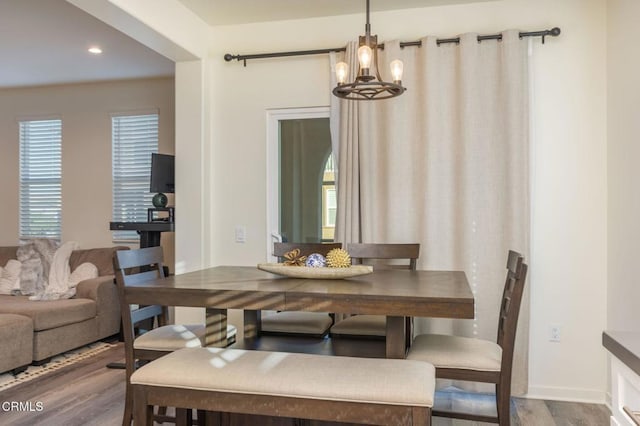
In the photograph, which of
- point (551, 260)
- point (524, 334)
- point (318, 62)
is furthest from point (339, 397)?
point (318, 62)

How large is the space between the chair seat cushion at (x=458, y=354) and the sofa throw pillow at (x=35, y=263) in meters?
3.77

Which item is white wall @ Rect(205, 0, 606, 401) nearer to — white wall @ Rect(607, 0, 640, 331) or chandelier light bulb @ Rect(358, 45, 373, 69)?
white wall @ Rect(607, 0, 640, 331)

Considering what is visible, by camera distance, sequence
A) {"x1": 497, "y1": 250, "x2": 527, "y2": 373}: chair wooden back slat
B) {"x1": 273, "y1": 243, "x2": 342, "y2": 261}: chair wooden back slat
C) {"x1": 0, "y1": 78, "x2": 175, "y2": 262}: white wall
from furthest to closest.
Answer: {"x1": 0, "y1": 78, "x2": 175, "y2": 262}: white wall, {"x1": 273, "y1": 243, "x2": 342, "y2": 261}: chair wooden back slat, {"x1": 497, "y1": 250, "x2": 527, "y2": 373}: chair wooden back slat

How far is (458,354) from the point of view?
2406 millimetres

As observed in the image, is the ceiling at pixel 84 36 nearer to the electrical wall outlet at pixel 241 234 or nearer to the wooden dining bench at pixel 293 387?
the electrical wall outlet at pixel 241 234

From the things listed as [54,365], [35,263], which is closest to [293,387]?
[54,365]

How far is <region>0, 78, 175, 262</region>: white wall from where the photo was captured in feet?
18.6

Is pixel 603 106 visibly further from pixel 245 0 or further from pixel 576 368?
pixel 245 0

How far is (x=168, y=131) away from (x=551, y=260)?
13.6 feet

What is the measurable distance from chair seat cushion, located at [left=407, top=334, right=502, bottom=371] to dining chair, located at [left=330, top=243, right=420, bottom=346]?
216 millimetres

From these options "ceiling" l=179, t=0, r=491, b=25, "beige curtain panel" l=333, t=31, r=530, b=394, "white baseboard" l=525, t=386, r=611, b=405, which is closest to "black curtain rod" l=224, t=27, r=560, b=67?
"beige curtain panel" l=333, t=31, r=530, b=394

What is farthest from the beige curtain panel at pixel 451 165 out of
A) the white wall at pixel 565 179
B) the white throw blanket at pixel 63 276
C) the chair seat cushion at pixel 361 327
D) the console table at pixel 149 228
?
the white throw blanket at pixel 63 276

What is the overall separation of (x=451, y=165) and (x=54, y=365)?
3.49 m

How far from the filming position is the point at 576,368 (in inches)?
132
